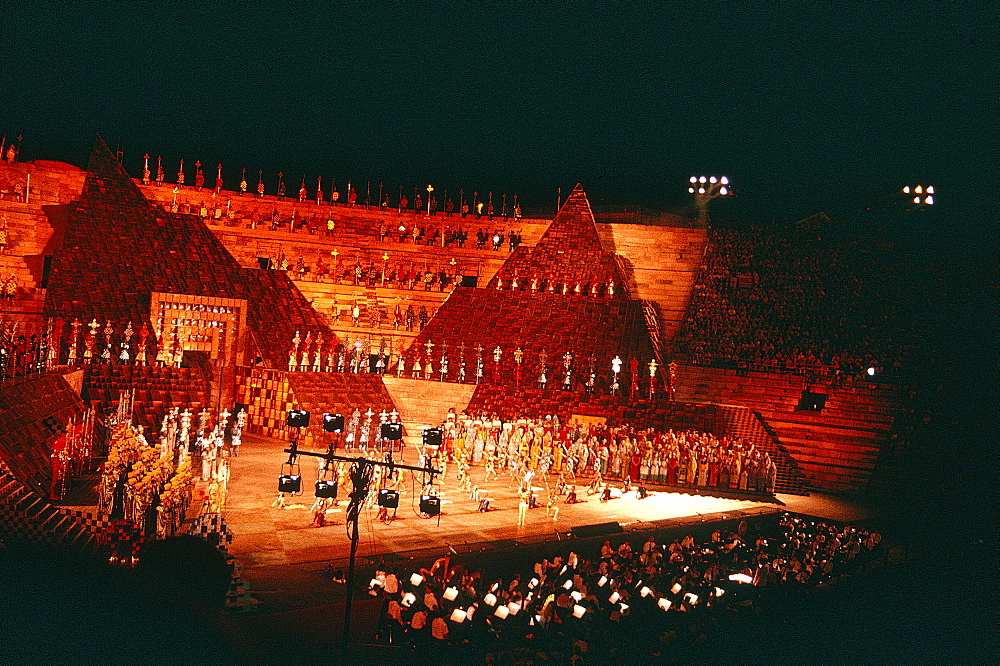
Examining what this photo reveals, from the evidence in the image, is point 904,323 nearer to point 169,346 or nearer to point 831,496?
point 831,496

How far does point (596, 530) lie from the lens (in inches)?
504

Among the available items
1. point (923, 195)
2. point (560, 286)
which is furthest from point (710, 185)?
point (560, 286)

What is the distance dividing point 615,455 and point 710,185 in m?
15.4

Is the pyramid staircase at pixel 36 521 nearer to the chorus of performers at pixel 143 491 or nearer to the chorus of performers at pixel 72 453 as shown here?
the chorus of performers at pixel 143 491

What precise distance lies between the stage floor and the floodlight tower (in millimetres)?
14365

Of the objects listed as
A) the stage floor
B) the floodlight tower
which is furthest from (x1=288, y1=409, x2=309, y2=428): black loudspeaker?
the floodlight tower

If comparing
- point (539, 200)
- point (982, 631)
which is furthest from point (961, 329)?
point (539, 200)

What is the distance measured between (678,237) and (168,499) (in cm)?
2100

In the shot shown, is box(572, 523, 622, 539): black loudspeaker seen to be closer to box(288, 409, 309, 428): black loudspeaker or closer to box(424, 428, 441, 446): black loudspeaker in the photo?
box(424, 428, 441, 446): black loudspeaker

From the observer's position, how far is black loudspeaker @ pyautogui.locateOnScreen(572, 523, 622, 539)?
12555 millimetres

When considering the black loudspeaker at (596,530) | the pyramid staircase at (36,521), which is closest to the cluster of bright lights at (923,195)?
the black loudspeaker at (596,530)

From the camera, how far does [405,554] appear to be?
10.9m

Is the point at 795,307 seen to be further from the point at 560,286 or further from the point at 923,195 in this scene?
the point at 923,195

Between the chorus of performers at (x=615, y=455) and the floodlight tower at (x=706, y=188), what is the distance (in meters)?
12.8
